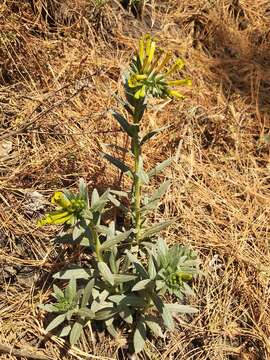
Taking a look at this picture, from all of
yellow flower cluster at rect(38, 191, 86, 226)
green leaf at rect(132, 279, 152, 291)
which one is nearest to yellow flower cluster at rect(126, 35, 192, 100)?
yellow flower cluster at rect(38, 191, 86, 226)

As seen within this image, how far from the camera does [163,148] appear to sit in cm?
277

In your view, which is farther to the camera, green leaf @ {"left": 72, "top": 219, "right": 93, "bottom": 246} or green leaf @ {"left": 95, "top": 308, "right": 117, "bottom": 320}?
green leaf @ {"left": 95, "top": 308, "right": 117, "bottom": 320}

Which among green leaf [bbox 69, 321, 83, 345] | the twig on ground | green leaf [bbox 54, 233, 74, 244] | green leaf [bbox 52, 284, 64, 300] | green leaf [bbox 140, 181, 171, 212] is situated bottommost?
the twig on ground

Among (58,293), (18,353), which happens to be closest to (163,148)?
(58,293)

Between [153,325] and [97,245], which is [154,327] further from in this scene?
[97,245]

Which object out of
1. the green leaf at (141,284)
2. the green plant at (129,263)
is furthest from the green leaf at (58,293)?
the green leaf at (141,284)

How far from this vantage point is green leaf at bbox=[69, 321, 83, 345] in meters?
1.91

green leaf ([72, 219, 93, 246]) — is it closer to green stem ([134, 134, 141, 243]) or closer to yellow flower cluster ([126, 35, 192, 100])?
green stem ([134, 134, 141, 243])

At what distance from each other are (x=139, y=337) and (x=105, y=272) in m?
0.34

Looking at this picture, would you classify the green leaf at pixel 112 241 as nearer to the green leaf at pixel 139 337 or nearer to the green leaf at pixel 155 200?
the green leaf at pixel 155 200

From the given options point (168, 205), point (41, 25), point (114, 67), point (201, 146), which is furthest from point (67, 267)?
point (41, 25)

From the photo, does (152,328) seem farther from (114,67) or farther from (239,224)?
(114,67)

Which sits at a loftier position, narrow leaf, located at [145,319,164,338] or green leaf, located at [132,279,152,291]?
green leaf, located at [132,279,152,291]

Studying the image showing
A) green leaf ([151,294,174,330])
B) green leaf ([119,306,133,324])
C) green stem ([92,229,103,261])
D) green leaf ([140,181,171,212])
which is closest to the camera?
green leaf ([151,294,174,330])
